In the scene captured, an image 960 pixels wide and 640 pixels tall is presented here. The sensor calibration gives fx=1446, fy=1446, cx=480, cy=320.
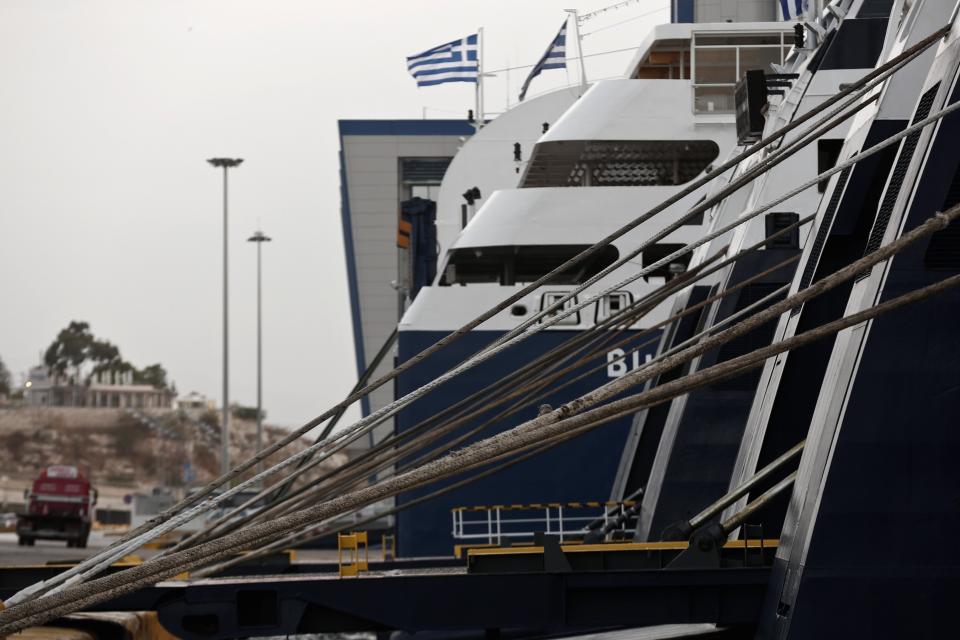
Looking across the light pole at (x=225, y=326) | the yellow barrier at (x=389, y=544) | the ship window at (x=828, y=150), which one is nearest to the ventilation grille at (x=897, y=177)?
the yellow barrier at (x=389, y=544)

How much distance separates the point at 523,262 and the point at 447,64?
16.9 meters

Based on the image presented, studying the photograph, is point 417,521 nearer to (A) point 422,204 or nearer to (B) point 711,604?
(A) point 422,204

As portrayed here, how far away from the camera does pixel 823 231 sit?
36.6ft

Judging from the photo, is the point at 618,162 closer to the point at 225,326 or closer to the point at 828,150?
the point at 828,150

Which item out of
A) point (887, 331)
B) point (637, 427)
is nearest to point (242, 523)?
point (887, 331)

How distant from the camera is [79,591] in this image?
702 centimetres

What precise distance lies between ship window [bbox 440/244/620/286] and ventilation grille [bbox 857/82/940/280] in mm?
16529

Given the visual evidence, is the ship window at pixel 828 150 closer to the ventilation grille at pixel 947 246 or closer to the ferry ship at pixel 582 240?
the ferry ship at pixel 582 240

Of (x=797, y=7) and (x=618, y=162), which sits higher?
(x=797, y=7)

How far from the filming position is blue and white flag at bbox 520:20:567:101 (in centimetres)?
3953

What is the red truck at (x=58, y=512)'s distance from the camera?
142 feet

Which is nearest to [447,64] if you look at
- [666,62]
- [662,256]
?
[666,62]

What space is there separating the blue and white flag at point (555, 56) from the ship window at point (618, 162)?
9.91 m

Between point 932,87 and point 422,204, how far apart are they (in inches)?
941
